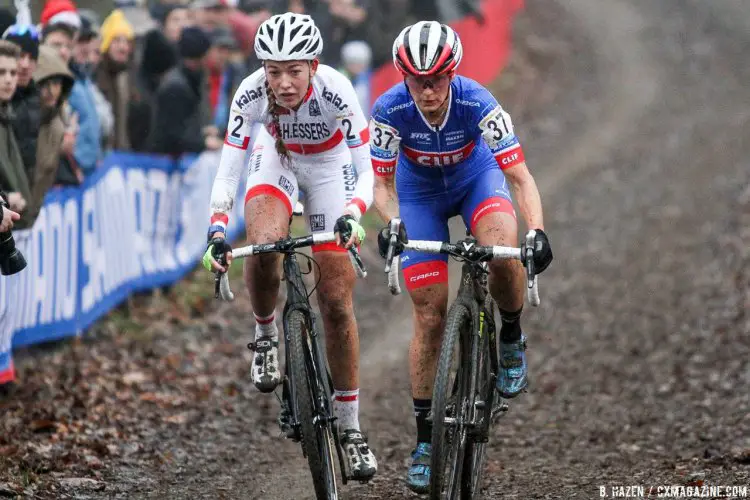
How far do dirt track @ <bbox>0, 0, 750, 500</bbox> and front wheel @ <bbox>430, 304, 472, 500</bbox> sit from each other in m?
1.08

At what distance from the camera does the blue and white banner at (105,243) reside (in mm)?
9391

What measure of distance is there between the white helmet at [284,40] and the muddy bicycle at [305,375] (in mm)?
1095

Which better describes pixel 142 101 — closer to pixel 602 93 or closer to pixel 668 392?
pixel 668 392

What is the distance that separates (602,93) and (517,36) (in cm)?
327

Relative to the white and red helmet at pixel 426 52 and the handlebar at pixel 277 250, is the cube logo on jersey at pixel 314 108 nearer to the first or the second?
the white and red helmet at pixel 426 52

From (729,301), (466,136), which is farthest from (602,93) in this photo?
(466,136)

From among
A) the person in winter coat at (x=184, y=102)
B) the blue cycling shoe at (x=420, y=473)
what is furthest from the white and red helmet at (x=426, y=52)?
the person in winter coat at (x=184, y=102)

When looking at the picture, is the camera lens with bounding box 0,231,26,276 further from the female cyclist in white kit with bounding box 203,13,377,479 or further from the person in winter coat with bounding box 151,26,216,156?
the person in winter coat with bounding box 151,26,216,156

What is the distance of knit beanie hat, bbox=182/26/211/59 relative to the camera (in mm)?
12281

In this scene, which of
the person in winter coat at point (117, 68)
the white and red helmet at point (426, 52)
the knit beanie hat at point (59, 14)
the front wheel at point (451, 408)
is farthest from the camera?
the person in winter coat at point (117, 68)

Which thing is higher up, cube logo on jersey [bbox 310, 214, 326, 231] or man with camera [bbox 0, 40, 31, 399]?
man with camera [bbox 0, 40, 31, 399]

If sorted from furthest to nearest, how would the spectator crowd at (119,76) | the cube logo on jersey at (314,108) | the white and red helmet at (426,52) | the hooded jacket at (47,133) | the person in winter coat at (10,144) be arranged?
the hooded jacket at (47,133) → the spectator crowd at (119,76) → the person in winter coat at (10,144) → the cube logo on jersey at (314,108) → the white and red helmet at (426,52)

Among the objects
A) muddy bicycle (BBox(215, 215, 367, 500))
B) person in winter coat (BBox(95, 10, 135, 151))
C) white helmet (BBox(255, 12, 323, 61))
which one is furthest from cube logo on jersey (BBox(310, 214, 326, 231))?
person in winter coat (BBox(95, 10, 135, 151))

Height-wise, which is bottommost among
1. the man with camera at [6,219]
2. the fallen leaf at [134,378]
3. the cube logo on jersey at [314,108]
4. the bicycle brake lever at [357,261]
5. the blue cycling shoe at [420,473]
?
the blue cycling shoe at [420,473]
